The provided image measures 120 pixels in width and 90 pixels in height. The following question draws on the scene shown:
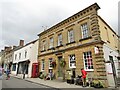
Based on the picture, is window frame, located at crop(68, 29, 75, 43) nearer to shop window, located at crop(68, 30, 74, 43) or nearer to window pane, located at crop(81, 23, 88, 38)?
shop window, located at crop(68, 30, 74, 43)

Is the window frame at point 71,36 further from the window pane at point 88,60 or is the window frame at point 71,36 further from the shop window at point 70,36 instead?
the window pane at point 88,60

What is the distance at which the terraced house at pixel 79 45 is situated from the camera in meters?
13.0

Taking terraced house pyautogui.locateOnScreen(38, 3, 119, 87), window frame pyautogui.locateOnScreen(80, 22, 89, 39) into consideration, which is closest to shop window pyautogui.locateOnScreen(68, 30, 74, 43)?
terraced house pyautogui.locateOnScreen(38, 3, 119, 87)

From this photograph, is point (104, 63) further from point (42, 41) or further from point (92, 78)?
point (42, 41)

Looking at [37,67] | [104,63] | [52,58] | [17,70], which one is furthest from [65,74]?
[17,70]

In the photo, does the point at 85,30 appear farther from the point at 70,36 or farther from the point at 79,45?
the point at 70,36

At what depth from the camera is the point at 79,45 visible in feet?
49.5

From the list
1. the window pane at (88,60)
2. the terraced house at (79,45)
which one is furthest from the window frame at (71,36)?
the window pane at (88,60)

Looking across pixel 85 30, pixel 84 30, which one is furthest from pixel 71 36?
pixel 85 30

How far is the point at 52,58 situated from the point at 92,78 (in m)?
8.01

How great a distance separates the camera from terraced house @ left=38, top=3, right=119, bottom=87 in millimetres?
12969

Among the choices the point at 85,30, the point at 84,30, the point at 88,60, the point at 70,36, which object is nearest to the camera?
the point at 88,60

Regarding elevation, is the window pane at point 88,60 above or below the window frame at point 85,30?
below

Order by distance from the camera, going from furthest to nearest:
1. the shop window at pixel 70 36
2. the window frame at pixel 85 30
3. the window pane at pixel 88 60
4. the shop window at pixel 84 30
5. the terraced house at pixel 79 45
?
the shop window at pixel 70 36
the shop window at pixel 84 30
the window frame at pixel 85 30
the window pane at pixel 88 60
the terraced house at pixel 79 45
